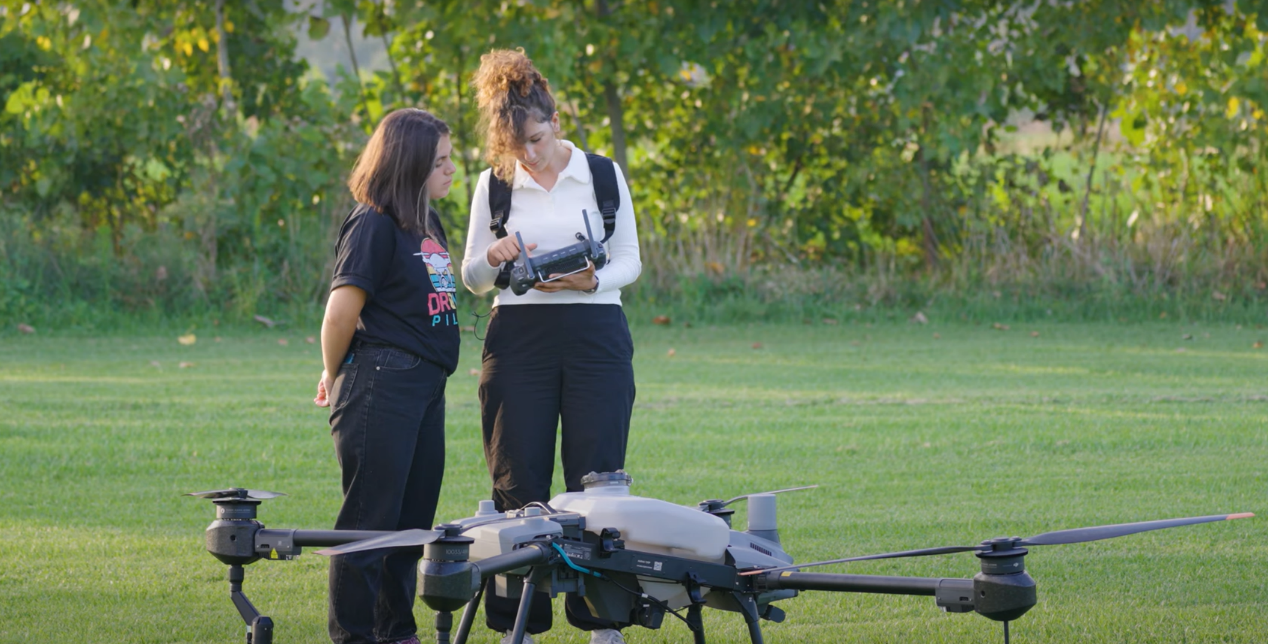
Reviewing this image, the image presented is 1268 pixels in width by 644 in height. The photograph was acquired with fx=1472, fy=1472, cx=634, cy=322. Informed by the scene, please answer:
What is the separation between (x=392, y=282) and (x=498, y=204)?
0.52 metres

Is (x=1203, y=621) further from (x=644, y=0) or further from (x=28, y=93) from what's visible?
(x=28, y=93)

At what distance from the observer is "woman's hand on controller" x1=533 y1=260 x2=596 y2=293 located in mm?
4402

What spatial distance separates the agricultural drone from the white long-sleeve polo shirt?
2.77 ft

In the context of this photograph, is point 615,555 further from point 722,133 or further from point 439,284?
point 722,133

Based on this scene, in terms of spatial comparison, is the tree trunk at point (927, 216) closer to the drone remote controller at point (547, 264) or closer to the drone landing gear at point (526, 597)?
the drone remote controller at point (547, 264)

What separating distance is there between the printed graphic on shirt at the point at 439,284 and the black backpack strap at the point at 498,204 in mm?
218

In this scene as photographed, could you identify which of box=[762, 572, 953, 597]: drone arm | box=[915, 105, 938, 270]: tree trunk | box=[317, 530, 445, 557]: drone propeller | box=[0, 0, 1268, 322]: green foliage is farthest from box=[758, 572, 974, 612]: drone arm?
box=[915, 105, 938, 270]: tree trunk

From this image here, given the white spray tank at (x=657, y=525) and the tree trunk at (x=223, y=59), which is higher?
the tree trunk at (x=223, y=59)

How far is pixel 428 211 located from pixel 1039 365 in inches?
314

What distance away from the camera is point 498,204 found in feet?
15.2

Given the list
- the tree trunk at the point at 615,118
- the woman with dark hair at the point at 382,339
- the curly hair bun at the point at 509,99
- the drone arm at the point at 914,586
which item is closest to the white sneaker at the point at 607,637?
the woman with dark hair at the point at 382,339

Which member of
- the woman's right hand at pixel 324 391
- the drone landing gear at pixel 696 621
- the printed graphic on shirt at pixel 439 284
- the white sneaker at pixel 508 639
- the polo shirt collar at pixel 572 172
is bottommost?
the white sneaker at pixel 508 639

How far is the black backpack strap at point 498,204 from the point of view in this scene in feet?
15.1

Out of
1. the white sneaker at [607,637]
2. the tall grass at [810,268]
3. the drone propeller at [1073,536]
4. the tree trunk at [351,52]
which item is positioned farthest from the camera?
the tree trunk at [351,52]
